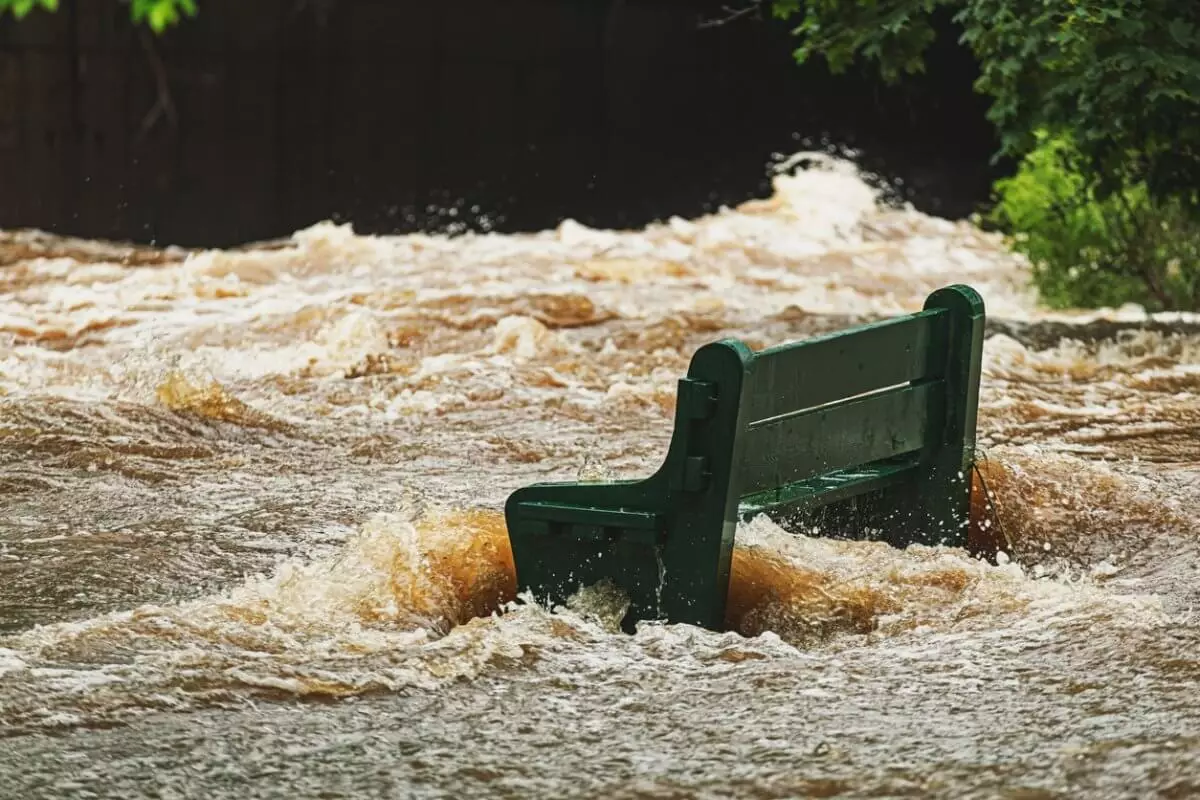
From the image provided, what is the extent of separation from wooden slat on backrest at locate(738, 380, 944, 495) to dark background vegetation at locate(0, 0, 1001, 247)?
29.3ft

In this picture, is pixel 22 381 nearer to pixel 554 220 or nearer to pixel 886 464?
pixel 886 464

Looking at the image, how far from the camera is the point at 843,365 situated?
5738mm

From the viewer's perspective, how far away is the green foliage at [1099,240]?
12766mm

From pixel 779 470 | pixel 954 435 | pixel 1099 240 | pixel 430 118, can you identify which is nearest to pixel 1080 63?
pixel 1099 240

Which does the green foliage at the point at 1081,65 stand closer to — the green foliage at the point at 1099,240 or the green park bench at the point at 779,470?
the green foliage at the point at 1099,240

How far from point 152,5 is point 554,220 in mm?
13514

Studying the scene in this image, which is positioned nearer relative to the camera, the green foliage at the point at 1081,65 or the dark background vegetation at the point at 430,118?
the green foliage at the point at 1081,65

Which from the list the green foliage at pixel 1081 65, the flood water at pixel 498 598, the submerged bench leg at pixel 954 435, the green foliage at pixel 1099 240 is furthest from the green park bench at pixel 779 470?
the green foliage at pixel 1099 240

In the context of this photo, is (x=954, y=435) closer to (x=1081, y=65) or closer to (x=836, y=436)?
(x=836, y=436)

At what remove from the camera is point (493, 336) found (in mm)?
11766

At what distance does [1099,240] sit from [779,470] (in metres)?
8.24

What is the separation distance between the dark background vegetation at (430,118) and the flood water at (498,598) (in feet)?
12.7

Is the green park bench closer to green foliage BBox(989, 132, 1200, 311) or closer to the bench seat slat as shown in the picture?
the bench seat slat

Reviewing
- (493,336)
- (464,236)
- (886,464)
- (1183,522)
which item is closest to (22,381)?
(493,336)
